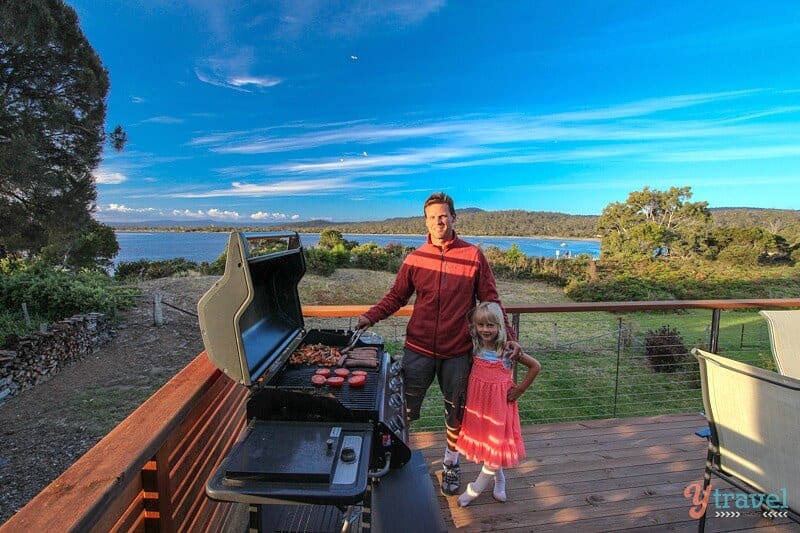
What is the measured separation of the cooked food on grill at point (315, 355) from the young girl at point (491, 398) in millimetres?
699

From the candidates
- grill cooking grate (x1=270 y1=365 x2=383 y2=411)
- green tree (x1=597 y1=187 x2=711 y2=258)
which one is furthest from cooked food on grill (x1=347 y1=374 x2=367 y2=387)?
green tree (x1=597 y1=187 x2=711 y2=258)

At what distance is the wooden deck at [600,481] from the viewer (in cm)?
186

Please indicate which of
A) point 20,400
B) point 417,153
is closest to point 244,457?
point 20,400

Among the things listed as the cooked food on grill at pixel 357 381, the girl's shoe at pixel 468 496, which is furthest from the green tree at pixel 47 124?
the girl's shoe at pixel 468 496

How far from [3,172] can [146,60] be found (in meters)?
6.60

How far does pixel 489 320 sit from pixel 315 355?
82cm

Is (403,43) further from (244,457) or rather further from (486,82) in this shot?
(244,457)

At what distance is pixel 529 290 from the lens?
52.4ft

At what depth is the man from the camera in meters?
1.91

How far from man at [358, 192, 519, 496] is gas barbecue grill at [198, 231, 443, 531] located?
321 mm

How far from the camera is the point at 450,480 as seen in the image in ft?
6.79

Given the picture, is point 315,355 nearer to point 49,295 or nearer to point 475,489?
point 475,489

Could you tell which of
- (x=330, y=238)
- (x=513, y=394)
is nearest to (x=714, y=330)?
(x=513, y=394)

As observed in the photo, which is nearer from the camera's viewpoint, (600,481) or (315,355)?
(315,355)
